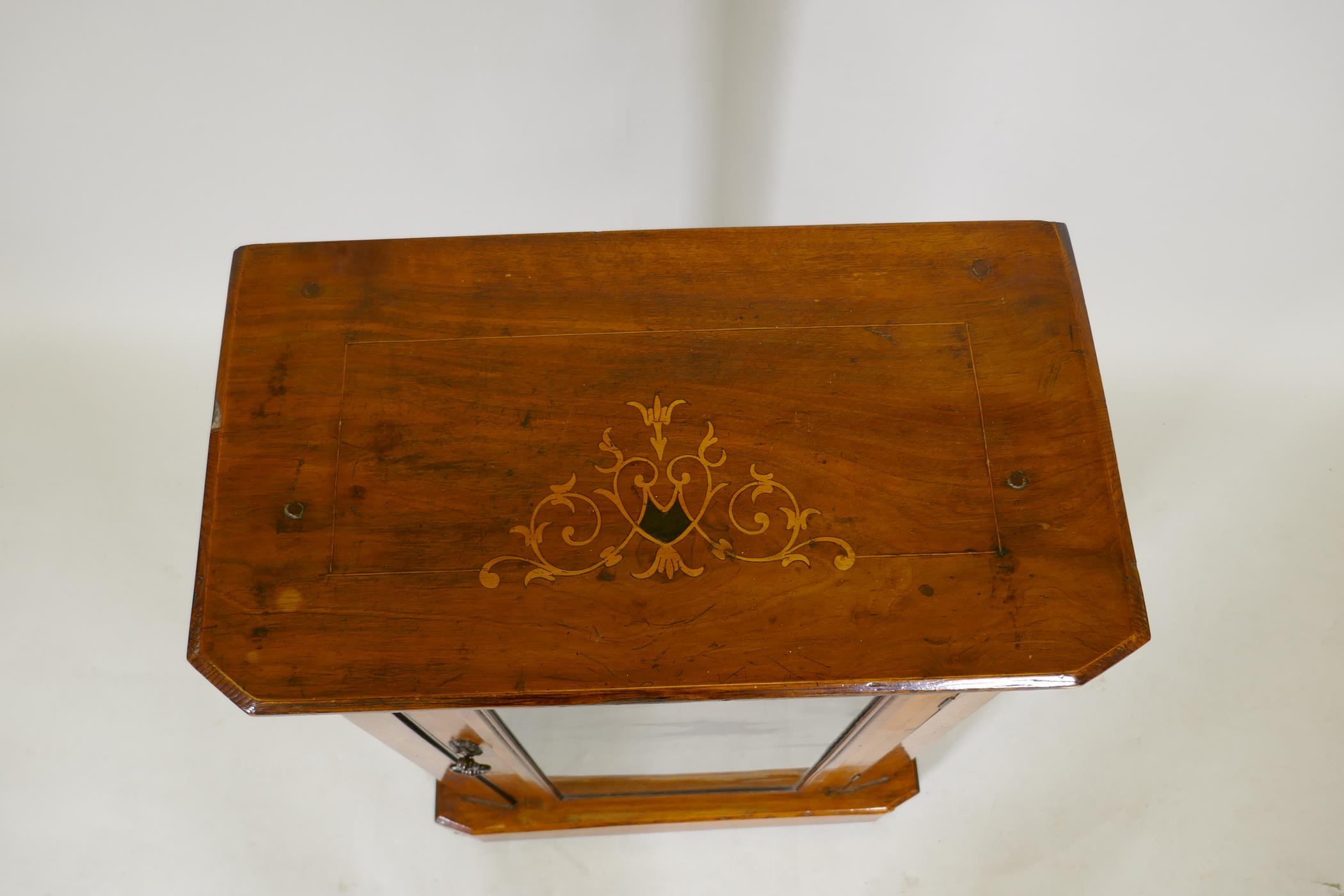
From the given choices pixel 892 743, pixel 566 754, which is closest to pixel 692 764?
pixel 566 754

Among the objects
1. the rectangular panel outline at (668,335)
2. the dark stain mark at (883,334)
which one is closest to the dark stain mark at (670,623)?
the rectangular panel outline at (668,335)

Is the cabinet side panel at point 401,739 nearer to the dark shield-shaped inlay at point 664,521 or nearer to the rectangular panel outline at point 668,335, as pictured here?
the rectangular panel outline at point 668,335

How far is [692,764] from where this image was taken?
1.54 meters

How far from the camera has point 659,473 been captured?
105 centimetres

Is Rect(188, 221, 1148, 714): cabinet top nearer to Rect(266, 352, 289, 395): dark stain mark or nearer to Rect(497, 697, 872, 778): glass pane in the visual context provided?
Rect(266, 352, 289, 395): dark stain mark

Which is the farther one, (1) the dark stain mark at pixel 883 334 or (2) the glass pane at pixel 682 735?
(2) the glass pane at pixel 682 735

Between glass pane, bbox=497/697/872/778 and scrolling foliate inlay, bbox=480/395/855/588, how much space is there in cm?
27

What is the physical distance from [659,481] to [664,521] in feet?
0.17

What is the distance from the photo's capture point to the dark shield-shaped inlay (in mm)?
1027

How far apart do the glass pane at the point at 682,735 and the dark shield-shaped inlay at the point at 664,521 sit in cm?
32

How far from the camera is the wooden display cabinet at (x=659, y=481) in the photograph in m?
0.97

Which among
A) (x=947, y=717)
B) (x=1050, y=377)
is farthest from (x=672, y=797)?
(x=1050, y=377)

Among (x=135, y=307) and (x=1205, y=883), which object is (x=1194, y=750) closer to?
(x=1205, y=883)

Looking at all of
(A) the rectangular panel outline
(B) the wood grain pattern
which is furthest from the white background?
(A) the rectangular panel outline
